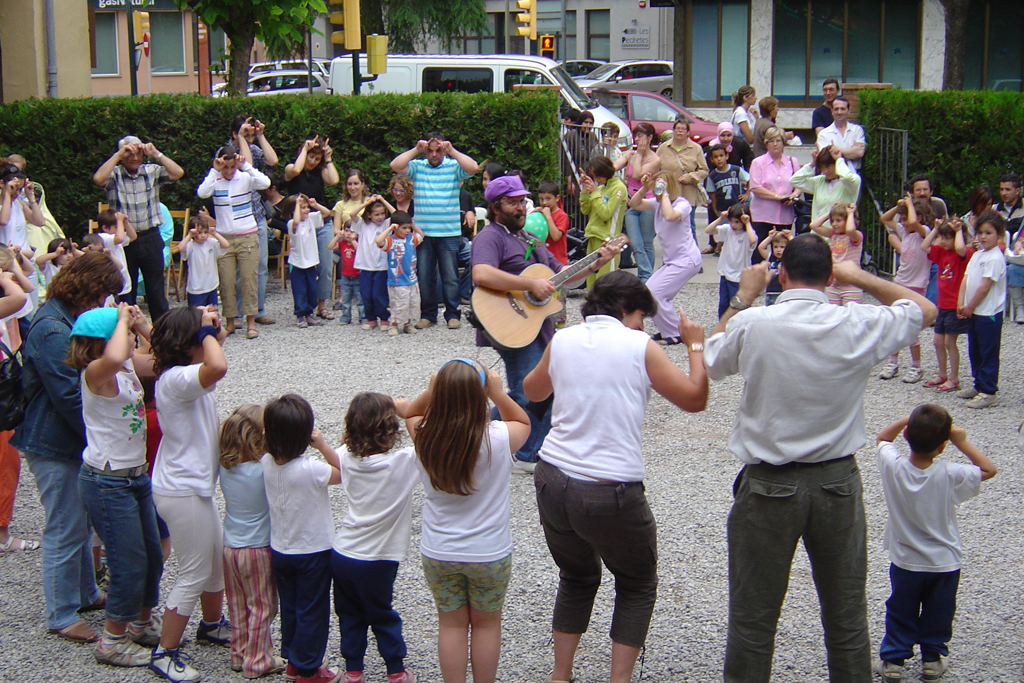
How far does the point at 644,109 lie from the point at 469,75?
4.26m

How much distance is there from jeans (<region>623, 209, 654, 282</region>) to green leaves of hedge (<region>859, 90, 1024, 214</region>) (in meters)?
3.29

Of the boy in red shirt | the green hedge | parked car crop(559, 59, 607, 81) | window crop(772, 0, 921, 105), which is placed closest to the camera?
the boy in red shirt

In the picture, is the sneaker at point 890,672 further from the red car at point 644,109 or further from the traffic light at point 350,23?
the red car at point 644,109

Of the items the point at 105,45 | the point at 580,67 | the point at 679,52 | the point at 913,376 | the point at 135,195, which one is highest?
the point at 105,45

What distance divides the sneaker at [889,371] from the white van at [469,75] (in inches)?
332

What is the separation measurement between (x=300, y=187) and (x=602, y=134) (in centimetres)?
396

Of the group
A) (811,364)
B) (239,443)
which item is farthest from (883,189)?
(239,443)

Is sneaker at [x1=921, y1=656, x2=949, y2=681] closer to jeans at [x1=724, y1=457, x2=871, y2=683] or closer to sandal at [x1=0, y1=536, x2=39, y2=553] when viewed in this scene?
jeans at [x1=724, y1=457, x2=871, y2=683]

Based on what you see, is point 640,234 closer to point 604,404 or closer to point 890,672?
point 890,672

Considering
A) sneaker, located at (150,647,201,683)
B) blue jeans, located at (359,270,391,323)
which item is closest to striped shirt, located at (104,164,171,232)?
blue jeans, located at (359,270,391,323)

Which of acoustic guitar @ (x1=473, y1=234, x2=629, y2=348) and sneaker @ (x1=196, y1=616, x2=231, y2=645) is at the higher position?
acoustic guitar @ (x1=473, y1=234, x2=629, y2=348)

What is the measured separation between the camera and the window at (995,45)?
2528 cm

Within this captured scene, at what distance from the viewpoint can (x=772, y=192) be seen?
1067 cm

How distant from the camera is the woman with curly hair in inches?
163
